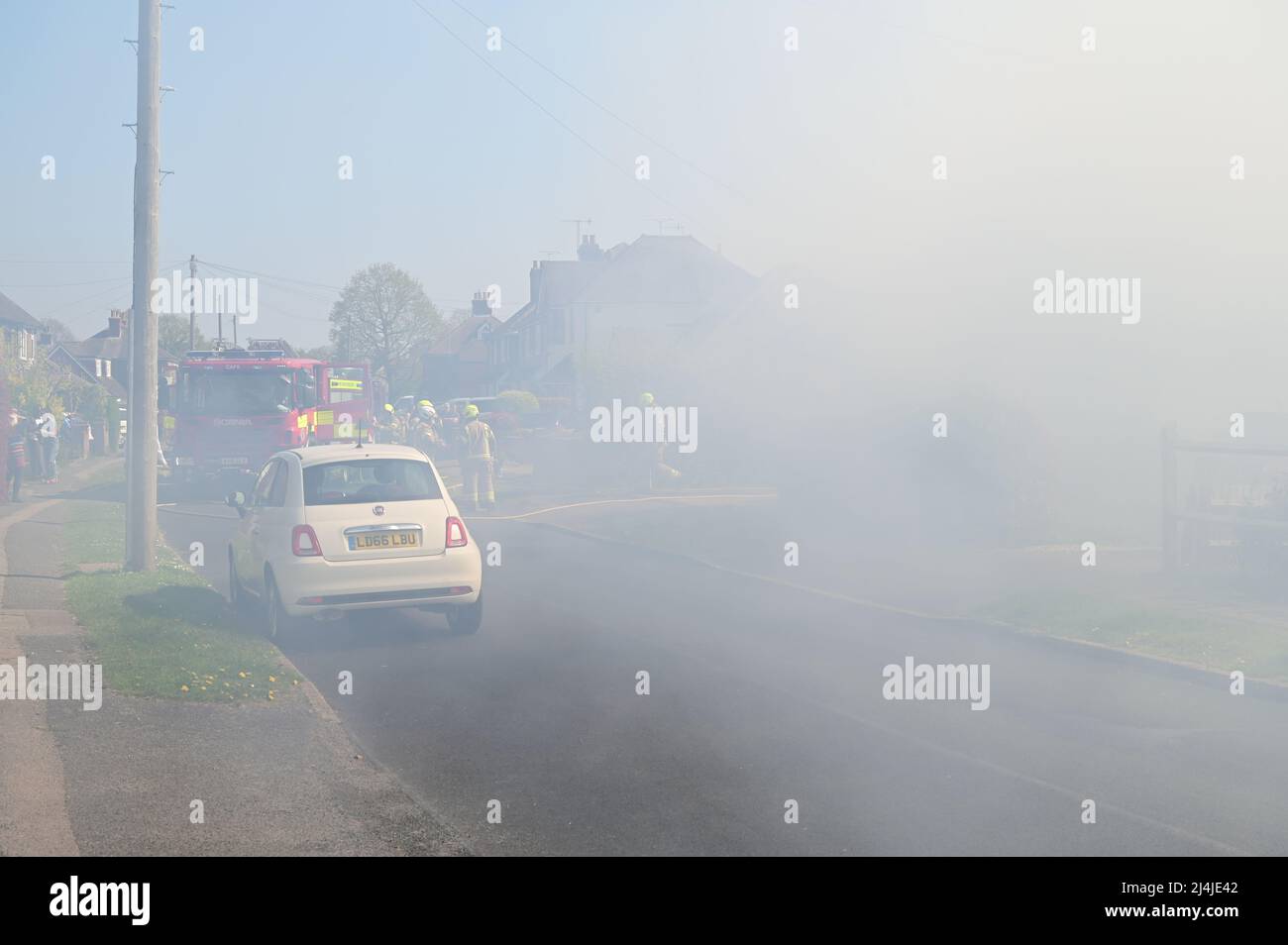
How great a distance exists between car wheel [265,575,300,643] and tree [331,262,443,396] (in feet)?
247

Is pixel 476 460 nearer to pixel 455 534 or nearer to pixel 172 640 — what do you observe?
pixel 455 534

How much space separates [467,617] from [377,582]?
39.5 inches

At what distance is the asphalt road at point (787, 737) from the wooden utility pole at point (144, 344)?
3137 mm

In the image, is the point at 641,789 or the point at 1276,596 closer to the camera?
the point at 641,789

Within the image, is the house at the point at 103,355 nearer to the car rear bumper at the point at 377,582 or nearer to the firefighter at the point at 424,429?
the firefighter at the point at 424,429

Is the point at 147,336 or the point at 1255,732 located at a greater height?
the point at 147,336

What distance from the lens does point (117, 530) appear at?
1902 cm

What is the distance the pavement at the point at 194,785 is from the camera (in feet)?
19.1

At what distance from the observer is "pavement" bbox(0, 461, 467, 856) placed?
19.1ft

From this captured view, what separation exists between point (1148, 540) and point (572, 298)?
4800 centimetres

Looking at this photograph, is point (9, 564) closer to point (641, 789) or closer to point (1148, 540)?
point (641, 789)

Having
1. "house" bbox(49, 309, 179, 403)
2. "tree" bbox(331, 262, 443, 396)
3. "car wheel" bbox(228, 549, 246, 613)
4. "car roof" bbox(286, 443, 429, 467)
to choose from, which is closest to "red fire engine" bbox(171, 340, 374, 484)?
"car wheel" bbox(228, 549, 246, 613)
